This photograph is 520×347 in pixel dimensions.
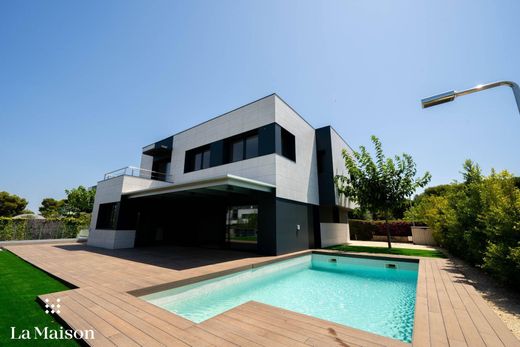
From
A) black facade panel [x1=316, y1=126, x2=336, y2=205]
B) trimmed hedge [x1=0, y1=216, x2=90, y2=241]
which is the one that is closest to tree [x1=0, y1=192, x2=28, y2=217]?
trimmed hedge [x1=0, y1=216, x2=90, y2=241]

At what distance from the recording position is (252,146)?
11.8 m

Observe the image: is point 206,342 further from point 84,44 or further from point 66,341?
point 84,44

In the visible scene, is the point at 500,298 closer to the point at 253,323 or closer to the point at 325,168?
the point at 253,323

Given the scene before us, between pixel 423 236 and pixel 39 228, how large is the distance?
29.0 m

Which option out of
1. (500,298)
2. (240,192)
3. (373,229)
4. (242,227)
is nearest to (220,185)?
(240,192)

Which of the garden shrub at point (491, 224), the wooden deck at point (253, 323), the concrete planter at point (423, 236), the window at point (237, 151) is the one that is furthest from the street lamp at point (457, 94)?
the concrete planter at point (423, 236)

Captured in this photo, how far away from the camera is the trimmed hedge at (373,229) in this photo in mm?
19531

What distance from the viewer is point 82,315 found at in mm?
3346

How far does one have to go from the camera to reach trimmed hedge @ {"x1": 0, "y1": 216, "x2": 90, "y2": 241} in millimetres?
14414

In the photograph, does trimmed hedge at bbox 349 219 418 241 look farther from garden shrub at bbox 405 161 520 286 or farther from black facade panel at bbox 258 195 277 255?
black facade panel at bbox 258 195 277 255

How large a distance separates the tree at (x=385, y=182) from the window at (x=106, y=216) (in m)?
14.8

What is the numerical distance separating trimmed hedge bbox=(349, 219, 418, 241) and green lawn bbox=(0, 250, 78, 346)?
2250 centimetres

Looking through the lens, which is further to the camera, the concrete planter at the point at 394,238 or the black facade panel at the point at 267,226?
the concrete planter at the point at 394,238

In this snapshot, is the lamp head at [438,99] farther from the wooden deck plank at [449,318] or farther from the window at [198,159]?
the window at [198,159]
